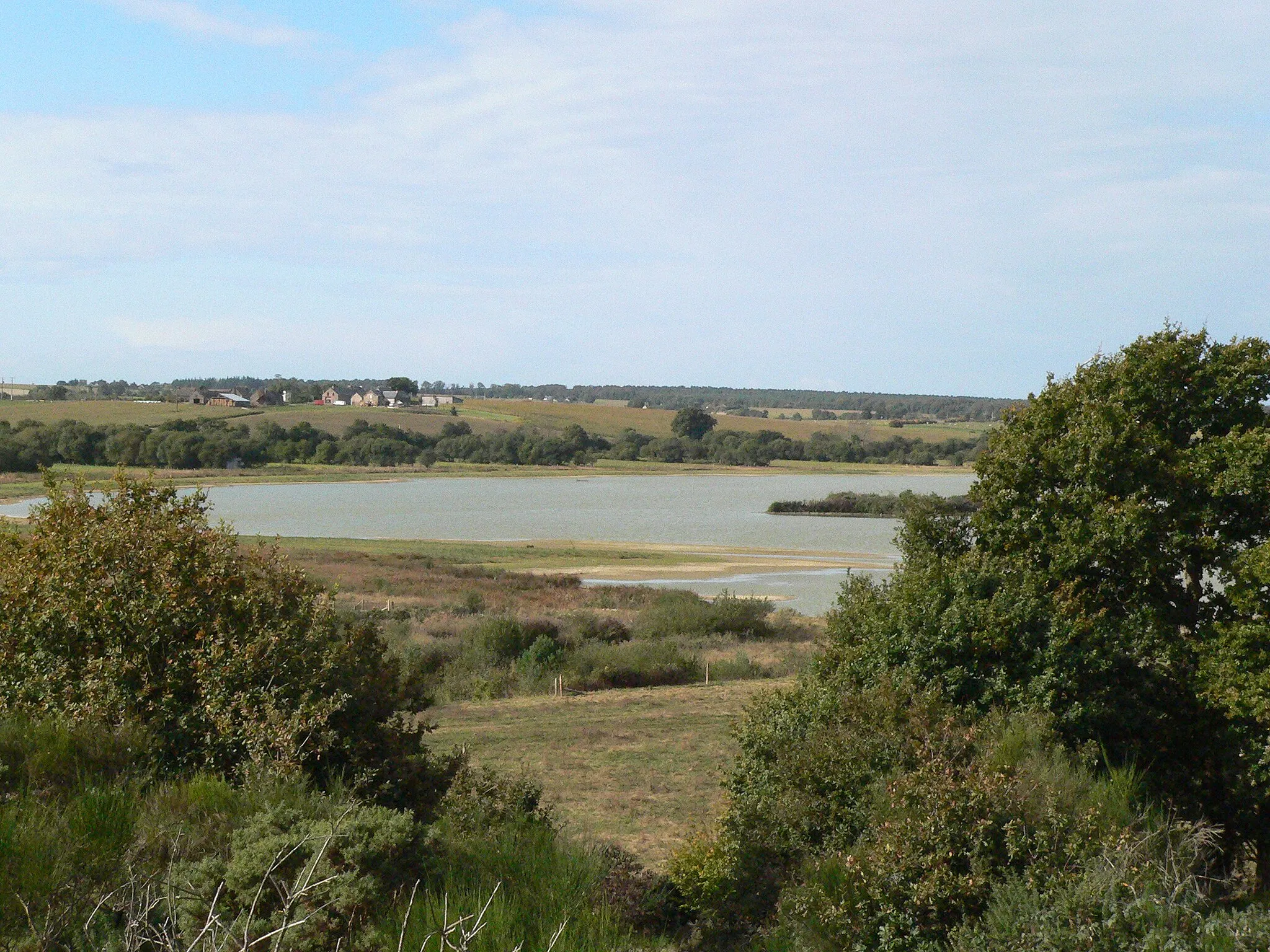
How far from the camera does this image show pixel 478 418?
495 ft

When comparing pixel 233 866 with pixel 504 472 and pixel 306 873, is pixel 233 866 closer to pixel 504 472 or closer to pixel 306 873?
pixel 306 873

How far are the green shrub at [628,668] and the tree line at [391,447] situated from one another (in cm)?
8616

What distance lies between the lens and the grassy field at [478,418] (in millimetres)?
126812

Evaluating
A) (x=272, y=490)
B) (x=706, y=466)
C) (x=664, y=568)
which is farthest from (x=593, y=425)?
(x=664, y=568)

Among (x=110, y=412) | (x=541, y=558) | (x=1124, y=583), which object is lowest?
(x=541, y=558)

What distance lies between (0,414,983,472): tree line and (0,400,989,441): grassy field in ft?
11.2

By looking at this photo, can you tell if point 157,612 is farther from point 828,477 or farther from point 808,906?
point 828,477

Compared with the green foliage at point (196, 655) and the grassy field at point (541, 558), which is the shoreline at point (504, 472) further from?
the green foliage at point (196, 655)

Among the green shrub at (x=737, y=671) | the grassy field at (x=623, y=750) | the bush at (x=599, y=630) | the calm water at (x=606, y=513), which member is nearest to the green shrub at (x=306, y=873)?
the grassy field at (x=623, y=750)

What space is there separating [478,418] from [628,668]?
123 meters

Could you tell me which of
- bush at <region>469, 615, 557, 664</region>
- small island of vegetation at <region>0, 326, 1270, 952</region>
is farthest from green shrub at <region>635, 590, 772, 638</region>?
small island of vegetation at <region>0, 326, 1270, 952</region>

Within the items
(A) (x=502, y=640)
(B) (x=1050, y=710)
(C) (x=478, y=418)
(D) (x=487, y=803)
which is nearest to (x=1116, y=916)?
(B) (x=1050, y=710)

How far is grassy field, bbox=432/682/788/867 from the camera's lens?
16.0 meters

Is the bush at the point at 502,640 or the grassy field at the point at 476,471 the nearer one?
the bush at the point at 502,640
